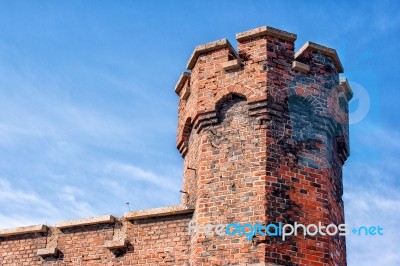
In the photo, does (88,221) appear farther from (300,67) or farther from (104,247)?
(300,67)

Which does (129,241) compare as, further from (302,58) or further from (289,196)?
(302,58)

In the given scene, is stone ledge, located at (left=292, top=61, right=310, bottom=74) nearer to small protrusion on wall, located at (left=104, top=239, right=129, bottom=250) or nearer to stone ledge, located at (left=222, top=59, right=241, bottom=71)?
stone ledge, located at (left=222, top=59, right=241, bottom=71)

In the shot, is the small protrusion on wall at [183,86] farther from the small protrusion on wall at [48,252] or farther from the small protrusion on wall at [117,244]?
the small protrusion on wall at [48,252]

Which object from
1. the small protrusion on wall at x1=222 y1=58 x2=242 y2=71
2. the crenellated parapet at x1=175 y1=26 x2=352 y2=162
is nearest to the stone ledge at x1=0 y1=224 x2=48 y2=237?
the crenellated parapet at x1=175 y1=26 x2=352 y2=162

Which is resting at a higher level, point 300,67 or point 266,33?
point 266,33

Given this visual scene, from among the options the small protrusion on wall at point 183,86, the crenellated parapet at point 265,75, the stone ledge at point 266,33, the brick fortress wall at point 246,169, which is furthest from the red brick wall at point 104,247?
the stone ledge at point 266,33

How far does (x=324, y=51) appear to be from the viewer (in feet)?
36.0

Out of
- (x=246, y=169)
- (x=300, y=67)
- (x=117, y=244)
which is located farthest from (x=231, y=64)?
(x=117, y=244)

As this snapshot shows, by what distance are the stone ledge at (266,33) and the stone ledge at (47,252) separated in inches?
198

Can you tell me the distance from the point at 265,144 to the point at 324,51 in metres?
2.29

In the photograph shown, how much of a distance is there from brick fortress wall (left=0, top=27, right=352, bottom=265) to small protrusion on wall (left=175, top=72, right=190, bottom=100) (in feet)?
0.21

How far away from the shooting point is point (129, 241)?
1073 cm

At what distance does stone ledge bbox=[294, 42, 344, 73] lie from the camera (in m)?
10.8

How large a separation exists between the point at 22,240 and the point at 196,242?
13.2ft
